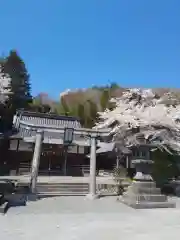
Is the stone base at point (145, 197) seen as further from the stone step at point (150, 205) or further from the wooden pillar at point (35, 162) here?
the wooden pillar at point (35, 162)

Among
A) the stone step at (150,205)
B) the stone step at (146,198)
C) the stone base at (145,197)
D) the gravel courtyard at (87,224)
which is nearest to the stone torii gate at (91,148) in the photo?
the stone base at (145,197)

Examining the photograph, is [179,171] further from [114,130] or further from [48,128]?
[48,128]

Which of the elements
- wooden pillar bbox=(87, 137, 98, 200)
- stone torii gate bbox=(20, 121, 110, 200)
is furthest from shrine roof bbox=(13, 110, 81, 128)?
wooden pillar bbox=(87, 137, 98, 200)

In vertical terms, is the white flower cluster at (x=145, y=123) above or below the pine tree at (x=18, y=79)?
below

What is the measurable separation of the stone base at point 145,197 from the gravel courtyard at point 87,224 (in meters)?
0.81

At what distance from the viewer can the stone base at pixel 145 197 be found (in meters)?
10.7

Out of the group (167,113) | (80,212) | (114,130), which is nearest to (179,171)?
(167,113)

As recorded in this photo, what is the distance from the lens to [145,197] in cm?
1117

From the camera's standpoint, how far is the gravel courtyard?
6047 millimetres

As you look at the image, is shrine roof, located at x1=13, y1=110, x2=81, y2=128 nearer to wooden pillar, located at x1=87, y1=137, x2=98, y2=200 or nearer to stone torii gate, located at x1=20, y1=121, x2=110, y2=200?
stone torii gate, located at x1=20, y1=121, x2=110, y2=200

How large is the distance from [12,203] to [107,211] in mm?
4403

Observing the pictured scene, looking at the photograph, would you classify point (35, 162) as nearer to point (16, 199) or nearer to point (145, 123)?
point (16, 199)

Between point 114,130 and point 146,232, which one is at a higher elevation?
point 114,130

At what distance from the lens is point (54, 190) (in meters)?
14.8
